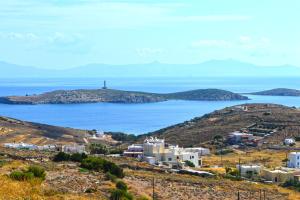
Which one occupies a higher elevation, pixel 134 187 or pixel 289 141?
pixel 134 187

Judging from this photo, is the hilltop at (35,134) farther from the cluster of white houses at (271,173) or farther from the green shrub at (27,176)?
the green shrub at (27,176)

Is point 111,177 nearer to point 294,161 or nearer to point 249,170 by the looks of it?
point 249,170

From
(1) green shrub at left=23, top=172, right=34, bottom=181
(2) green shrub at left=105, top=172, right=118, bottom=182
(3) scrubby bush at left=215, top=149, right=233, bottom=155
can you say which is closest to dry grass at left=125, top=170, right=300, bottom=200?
(2) green shrub at left=105, top=172, right=118, bottom=182

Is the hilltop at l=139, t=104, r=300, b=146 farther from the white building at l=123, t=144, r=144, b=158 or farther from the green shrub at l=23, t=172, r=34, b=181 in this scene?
the green shrub at l=23, t=172, r=34, b=181

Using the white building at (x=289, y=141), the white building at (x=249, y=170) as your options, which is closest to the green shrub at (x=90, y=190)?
the white building at (x=249, y=170)

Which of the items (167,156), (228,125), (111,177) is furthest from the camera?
(228,125)

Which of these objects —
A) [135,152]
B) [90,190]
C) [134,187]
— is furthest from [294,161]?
[90,190]

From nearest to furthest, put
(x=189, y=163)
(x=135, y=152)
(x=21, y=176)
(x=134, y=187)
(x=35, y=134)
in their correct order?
(x=21, y=176), (x=134, y=187), (x=189, y=163), (x=135, y=152), (x=35, y=134)

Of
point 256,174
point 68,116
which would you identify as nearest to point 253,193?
point 256,174

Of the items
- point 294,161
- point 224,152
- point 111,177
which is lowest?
point 224,152
